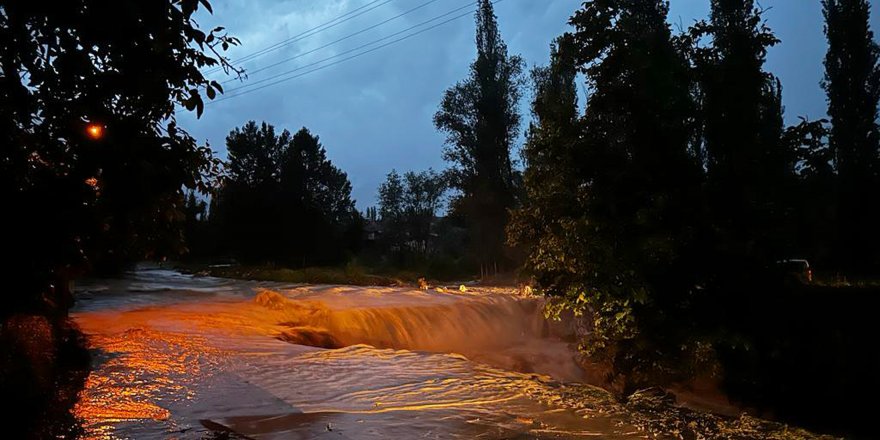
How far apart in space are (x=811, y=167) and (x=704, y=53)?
194 cm

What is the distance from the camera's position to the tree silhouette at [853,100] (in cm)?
2192

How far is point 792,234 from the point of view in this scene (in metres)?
6.61

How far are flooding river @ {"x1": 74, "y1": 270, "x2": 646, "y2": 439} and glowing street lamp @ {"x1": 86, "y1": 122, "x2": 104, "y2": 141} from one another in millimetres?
2017

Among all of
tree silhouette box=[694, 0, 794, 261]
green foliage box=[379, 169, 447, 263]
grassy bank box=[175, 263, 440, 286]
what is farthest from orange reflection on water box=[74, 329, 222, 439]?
green foliage box=[379, 169, 447, 263]

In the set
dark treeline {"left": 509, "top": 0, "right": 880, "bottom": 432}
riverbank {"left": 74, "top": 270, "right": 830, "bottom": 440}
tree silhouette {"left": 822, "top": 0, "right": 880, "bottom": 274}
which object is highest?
tree silhouette {"left": 822, "top": 0, "right": 880, "bottom": 274}

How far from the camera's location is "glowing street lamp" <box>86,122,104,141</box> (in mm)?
3316

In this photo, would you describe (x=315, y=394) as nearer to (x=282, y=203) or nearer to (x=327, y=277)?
(x=327, y=277)

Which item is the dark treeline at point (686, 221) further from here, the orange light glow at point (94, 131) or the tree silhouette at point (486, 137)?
the tree silhouette at point (486, 137)

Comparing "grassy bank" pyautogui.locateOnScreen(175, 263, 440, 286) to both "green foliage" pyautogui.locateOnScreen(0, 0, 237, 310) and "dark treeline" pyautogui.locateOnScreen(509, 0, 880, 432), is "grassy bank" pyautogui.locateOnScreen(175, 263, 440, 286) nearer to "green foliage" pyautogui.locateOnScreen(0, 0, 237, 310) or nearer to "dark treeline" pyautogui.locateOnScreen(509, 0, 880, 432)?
"dark treeline" pyautogui.locateOnScreen(509, 0, 880, 432)

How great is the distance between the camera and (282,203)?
33469 mm

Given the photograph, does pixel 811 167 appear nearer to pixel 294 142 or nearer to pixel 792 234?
pixel 792 234

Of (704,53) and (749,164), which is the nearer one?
(749,164)

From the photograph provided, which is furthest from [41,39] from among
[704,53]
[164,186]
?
[704,53]

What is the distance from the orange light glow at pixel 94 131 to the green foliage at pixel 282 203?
27043 millimetres
